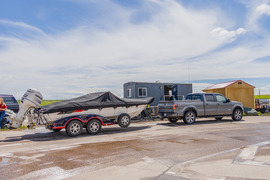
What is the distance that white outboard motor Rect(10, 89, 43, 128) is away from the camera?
10.3 metres

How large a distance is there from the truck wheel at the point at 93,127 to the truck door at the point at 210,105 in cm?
680

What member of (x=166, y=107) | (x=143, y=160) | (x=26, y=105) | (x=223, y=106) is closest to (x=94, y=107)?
(x=26, y=105)

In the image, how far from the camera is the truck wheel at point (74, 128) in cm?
1014

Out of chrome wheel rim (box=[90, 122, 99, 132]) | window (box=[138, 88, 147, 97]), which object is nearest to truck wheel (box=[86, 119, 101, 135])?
chrome wheel rim (box=[90, 122, 99, 132])

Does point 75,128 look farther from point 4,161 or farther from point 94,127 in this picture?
point 4,161

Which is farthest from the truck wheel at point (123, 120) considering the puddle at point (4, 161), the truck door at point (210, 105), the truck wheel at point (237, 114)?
the truck wheel at point (237, 114)

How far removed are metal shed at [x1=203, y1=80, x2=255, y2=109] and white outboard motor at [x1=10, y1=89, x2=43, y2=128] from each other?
59.3 feet

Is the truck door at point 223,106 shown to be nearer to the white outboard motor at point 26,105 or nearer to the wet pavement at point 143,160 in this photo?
the wet pavement at point 143,160

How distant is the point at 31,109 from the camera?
34.2 feet

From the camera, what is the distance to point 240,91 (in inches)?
939

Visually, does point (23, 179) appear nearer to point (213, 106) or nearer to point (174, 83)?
point (213, 106)

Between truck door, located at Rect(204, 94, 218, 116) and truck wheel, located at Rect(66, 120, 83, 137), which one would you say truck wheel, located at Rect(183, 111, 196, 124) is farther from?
truck wheel, located at Rect(66, 120, 83, 137)

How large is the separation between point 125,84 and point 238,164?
19378mm

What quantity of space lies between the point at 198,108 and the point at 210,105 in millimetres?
924
